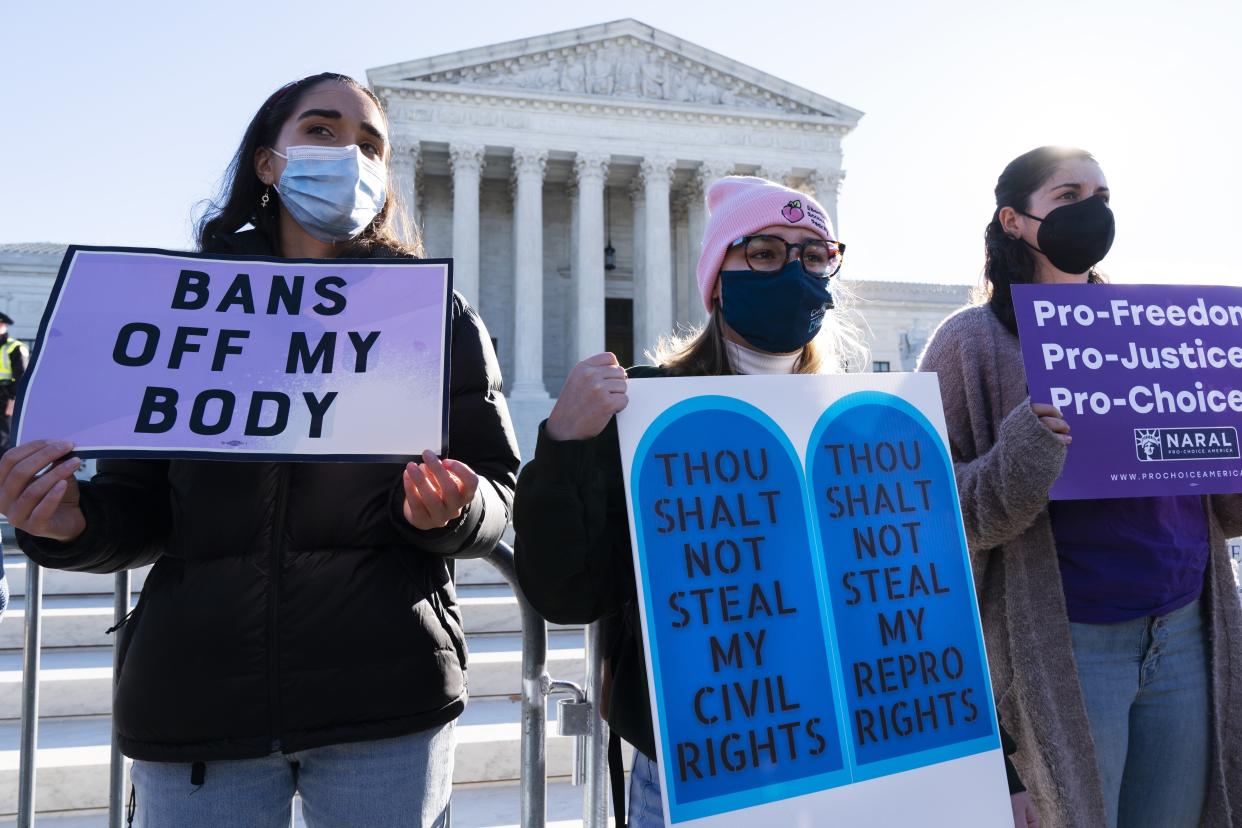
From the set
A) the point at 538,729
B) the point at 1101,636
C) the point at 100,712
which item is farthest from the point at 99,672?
the point at 1101,636

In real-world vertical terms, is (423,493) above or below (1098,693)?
above

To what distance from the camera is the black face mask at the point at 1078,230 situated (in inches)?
106

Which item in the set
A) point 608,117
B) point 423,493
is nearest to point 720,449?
point 423,493

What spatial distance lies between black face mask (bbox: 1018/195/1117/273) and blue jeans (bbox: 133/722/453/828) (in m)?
2.40

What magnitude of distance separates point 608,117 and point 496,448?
111ft

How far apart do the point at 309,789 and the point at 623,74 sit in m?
36.3

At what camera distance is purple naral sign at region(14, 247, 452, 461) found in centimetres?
184

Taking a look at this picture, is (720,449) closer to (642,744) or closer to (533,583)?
(533,583)

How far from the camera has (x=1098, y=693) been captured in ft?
7.68

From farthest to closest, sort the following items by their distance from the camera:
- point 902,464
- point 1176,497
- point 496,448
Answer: point 1176,497 → point 496,448 → point 902,464

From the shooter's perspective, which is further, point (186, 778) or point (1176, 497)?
point (1176, 497)

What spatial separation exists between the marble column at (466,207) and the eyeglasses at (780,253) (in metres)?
29.9

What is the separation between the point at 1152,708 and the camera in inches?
93.9

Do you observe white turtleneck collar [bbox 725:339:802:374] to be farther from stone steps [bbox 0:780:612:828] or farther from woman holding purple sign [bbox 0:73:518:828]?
stone steps [bbox 0:780:612:828]
